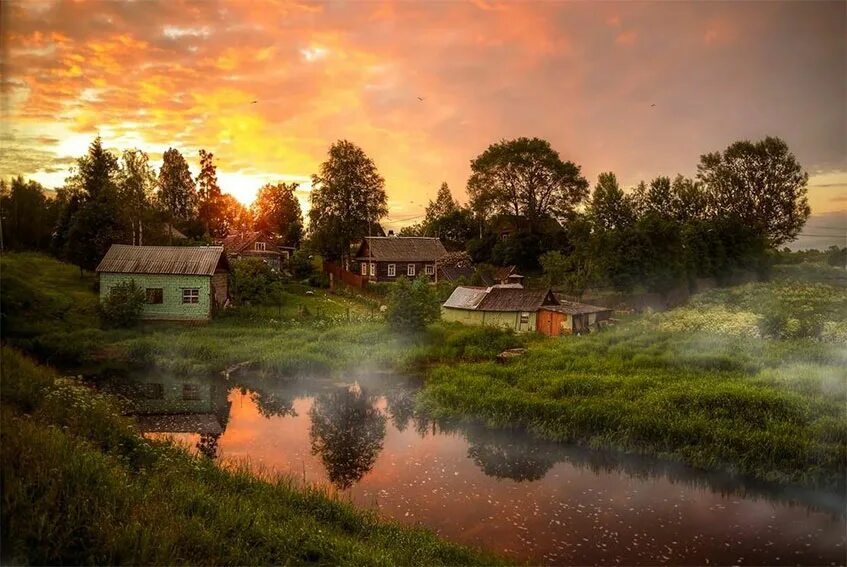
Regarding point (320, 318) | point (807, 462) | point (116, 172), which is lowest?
point (807, 462)

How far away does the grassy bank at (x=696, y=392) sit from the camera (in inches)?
455

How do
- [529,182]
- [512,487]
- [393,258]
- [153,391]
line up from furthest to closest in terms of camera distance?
[529,182], [393,258], [153,391], [512,487]

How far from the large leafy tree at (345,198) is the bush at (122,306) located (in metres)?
16.7

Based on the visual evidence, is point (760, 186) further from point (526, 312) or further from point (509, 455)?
point (509, 455)

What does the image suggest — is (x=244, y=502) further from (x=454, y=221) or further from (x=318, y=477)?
(x=454, y=221)

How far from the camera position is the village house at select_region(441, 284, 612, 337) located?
2406cm

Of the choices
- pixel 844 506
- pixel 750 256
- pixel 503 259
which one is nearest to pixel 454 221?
pixel 503 259

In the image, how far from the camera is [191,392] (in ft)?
56.3

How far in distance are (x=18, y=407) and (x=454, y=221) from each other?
4604 centimetres

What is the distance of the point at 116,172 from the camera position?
1131 inches

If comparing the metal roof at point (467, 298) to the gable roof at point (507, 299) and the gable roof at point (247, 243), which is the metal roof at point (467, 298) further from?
the gable roof at point (247, 243)

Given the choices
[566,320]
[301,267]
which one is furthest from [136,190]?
[566,320]

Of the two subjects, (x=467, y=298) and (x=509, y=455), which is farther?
(x=467, y=298)

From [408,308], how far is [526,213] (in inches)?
991
